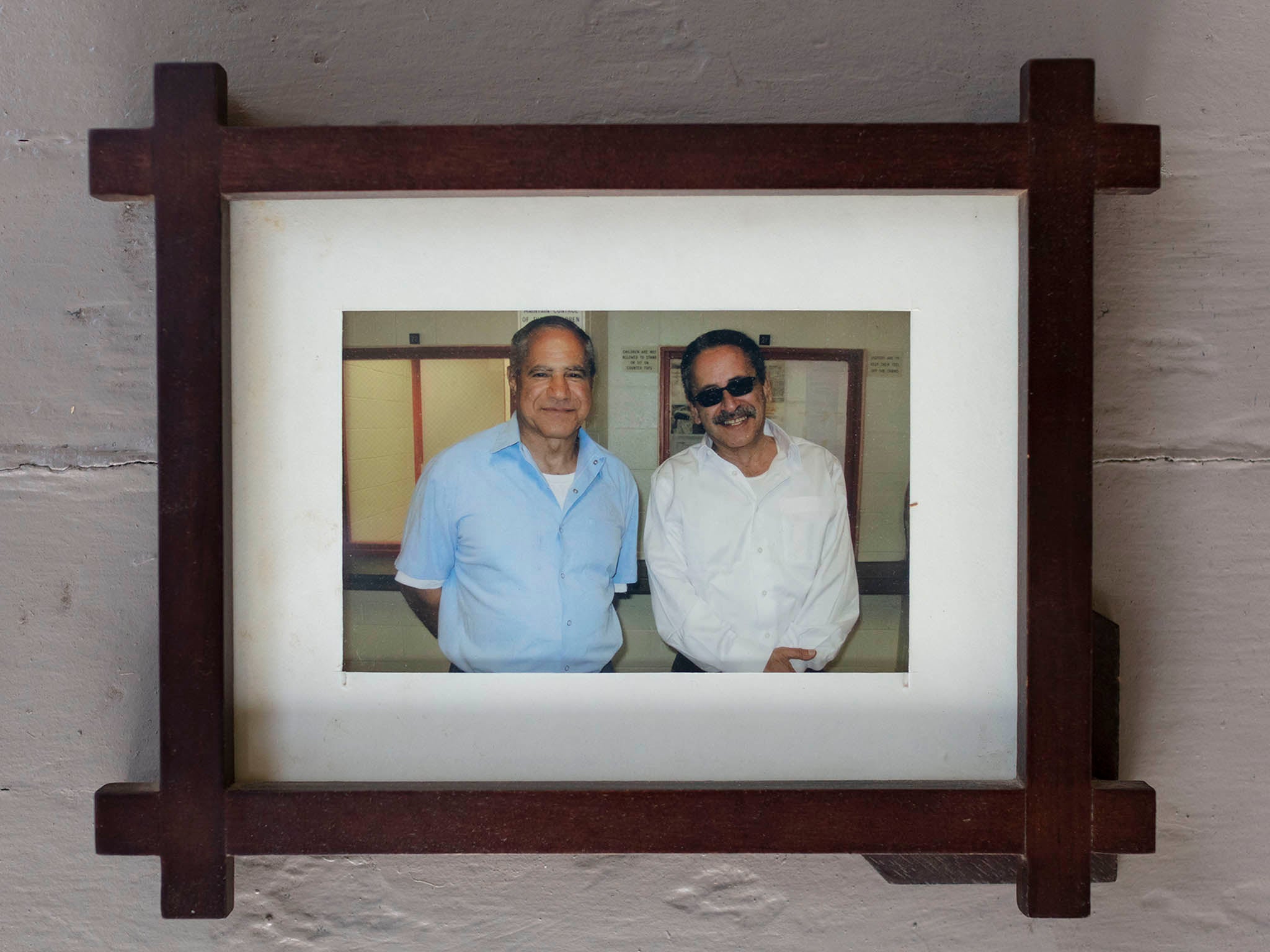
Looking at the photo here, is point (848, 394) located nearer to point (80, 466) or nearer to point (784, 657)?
point (784, 657)

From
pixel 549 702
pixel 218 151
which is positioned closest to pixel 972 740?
pixel 549 702

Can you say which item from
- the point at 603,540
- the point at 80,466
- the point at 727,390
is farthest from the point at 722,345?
the point at 80,466

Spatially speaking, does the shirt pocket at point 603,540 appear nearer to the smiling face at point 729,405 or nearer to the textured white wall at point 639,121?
the smiling face at point 729,405

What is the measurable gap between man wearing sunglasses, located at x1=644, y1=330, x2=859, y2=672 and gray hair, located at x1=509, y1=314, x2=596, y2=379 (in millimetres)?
64

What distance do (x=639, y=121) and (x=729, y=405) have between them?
18 centimetres

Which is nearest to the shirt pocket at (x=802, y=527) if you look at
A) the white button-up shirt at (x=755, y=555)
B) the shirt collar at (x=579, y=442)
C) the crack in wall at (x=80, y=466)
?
the white button-up shirt at (x=755, y=555)

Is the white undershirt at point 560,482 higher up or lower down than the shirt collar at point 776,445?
lower down

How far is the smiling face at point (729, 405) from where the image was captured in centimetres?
48

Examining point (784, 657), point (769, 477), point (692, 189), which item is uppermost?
point (692, 189)

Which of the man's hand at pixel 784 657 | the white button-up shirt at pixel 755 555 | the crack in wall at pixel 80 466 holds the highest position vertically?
the crack in wall at pixel 80 466

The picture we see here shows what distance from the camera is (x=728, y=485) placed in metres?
0.49

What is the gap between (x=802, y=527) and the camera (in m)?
0.49

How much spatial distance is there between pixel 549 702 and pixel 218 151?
35 cm

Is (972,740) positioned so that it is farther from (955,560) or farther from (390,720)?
(390,720)
